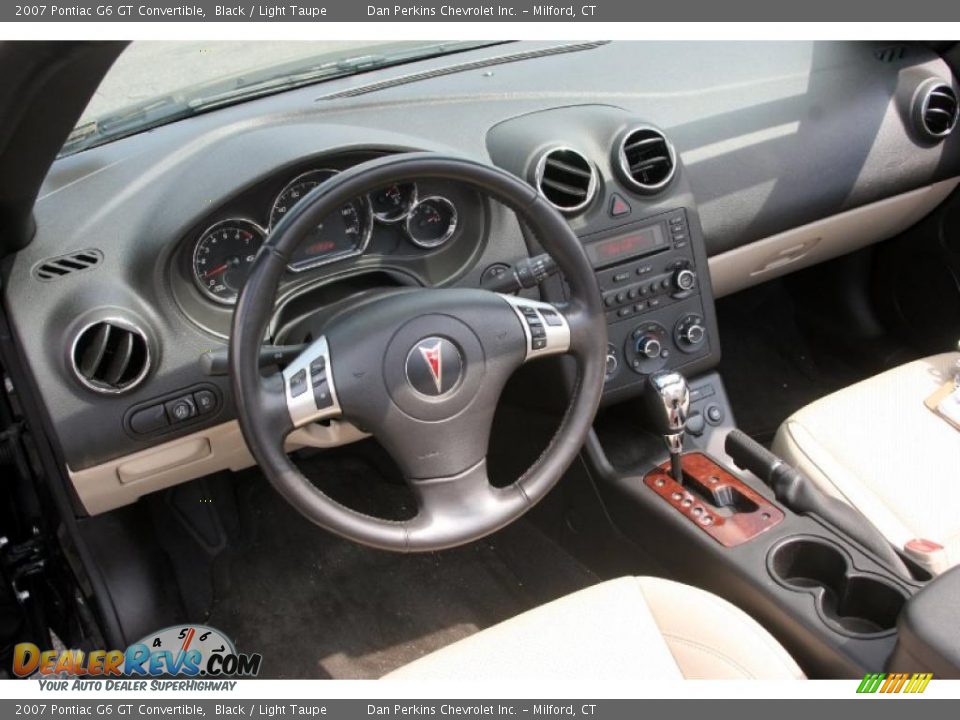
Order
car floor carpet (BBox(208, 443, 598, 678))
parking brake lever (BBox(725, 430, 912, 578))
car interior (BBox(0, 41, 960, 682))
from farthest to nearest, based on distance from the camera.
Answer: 1. car floor carpet (BBox(208, 443, 598, 678))
2. parking brake lever (BBox(725, 430, 912, 578))
3. car interior (BBox(0, 41, 960, 682))

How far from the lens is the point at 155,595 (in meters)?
2.37

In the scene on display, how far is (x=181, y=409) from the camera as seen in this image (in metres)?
1.95

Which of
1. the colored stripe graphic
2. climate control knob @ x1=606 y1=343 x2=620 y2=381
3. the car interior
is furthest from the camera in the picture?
climate control knob @ x1=606 y1=343 x2=620 y2=381

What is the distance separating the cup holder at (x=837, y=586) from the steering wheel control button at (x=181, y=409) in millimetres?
1152

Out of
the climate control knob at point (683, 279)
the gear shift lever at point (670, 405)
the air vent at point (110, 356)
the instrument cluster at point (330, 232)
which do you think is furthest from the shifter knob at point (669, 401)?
the air vent at point (110, 356)

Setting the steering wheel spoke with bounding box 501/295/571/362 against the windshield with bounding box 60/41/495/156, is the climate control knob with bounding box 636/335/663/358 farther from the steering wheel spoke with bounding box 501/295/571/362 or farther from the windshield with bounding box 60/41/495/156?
the windshield with bounding box 60/41/495/156

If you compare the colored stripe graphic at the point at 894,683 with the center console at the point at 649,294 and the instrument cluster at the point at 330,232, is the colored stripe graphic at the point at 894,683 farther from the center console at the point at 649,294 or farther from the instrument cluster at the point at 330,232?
the instrument cluster at the point at 330,232

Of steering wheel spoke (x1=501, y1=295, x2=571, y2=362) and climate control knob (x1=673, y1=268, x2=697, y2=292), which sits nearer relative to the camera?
steering wheel spoke (x1=501, y1=295, x2=571, y2=362)

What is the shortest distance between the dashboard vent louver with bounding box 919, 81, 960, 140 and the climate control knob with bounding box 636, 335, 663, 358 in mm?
1002

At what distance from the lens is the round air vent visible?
261 centimetres

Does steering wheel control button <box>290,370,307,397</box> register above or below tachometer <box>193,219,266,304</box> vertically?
below

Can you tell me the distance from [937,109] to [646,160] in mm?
941

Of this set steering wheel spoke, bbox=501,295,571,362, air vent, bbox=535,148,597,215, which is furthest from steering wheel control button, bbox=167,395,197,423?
air vent, bbox=535,148,597,215

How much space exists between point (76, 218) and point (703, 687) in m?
1.38
